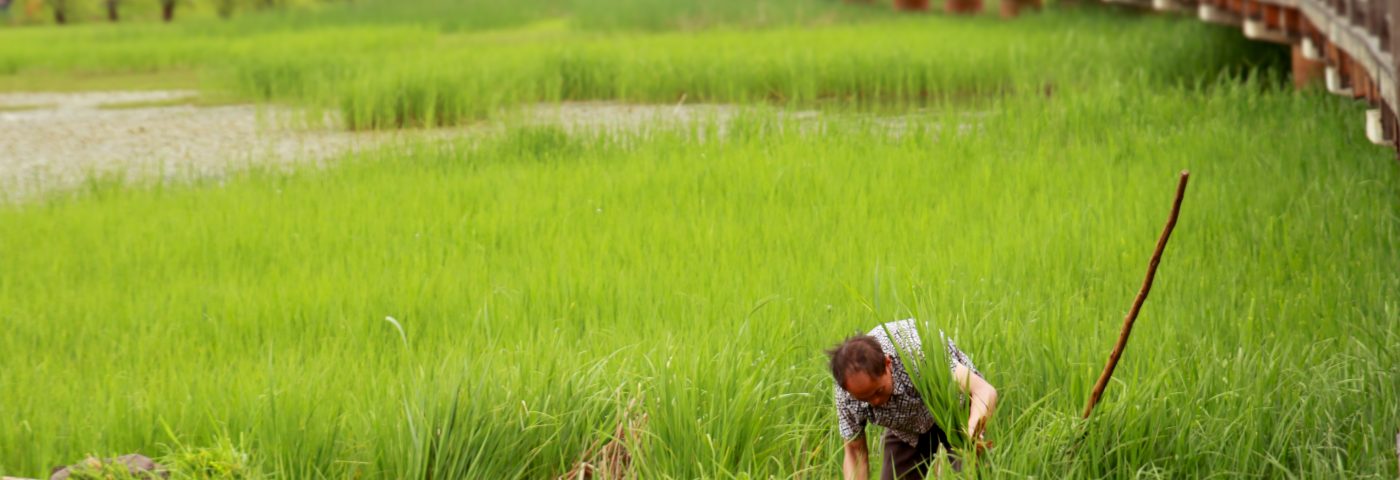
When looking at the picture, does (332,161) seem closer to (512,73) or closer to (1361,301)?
(512,73)

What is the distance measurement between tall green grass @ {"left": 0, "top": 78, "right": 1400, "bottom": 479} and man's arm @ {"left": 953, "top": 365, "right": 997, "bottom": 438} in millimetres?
229

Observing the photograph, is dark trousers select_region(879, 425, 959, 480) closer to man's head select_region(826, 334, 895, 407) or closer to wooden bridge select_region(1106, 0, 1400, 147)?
man's head select_region(826, 334, 895, 407)

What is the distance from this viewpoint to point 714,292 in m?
5.14

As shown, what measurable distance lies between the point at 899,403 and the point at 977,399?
0.66 ft

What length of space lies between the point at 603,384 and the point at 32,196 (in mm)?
5765

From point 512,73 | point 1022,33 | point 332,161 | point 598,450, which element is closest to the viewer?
point 598,450

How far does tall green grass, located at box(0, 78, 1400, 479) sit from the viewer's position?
3584 mm

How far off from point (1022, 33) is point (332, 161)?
29.8ft

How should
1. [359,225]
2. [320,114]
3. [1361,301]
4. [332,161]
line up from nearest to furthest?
1. [1361,301]
2. [359,225]
3. [332,161]
4. [320,114]

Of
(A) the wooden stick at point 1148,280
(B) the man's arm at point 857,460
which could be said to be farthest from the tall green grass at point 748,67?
(A) the wooden stick at point 1148,280

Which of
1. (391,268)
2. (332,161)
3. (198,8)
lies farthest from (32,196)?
(198,8)

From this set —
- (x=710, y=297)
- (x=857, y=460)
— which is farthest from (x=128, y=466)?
(x=710, y=297)

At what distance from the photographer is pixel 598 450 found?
373cm

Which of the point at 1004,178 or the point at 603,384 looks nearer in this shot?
the point at 603,384
